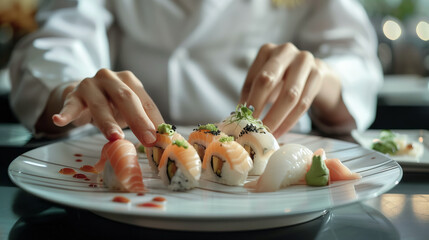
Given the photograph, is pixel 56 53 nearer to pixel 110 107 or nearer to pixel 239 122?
pixel 110 107

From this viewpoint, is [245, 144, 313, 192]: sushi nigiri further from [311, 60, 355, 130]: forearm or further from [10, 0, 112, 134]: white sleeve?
[10, 0, 112, 134]: white sleeve

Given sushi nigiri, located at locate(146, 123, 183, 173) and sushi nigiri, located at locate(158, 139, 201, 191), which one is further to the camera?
sushi nigiri, located at locate(146, 123, 183, 173)

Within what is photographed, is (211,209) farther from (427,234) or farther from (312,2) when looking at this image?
(312,2)

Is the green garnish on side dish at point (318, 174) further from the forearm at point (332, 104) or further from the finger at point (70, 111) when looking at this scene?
the forearm at point (332, 104)

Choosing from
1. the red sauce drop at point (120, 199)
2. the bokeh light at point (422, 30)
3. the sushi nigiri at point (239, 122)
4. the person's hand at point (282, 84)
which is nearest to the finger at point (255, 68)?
the person's hand at point (282, 84)

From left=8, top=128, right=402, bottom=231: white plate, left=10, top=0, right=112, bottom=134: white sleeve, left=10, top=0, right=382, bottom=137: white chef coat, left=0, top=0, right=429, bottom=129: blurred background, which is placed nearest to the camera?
left=8, top=128, right=402, bottom=231: white plate

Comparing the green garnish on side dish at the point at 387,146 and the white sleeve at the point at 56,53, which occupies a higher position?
the white sleeve at the point at 56,53

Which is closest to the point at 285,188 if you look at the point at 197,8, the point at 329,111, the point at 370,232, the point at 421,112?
the point at 370,232

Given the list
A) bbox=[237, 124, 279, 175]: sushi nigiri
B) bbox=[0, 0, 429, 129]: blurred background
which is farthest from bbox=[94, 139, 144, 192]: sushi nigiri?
bbox=[0, 0, 429, 129]: blurred background
